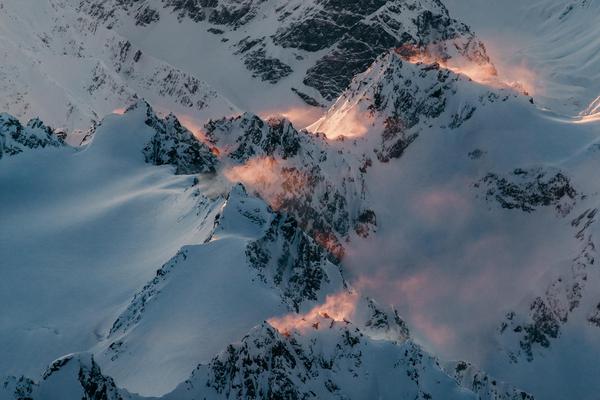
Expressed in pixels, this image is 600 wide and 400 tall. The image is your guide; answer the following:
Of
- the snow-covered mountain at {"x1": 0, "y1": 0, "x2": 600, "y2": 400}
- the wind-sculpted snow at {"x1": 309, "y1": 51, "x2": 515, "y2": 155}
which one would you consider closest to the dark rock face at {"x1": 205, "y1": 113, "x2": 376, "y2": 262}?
the snow-covered mountain at {"x1": 0, "y1": 0, "x2": 600, "y2": 400}

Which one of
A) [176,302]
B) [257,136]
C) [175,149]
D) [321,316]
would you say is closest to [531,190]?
[257,136]

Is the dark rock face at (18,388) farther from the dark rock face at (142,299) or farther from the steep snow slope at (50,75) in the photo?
the steep snow slope at (50,75)

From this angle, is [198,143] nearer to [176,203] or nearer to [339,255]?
[339,255]

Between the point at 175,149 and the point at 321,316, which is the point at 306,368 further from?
the point at 175,149

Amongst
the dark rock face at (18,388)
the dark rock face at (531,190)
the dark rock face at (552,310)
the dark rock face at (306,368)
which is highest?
the dark rock face at (531,190)

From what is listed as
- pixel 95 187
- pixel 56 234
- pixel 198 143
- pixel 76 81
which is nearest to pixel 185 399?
pixel 56 234

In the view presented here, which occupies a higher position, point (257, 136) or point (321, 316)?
point (257, 136)

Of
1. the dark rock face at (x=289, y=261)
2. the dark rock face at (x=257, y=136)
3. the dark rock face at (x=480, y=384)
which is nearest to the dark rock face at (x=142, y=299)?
the dark rock face at (x=289, y=261)
